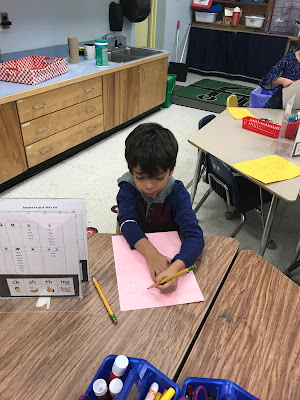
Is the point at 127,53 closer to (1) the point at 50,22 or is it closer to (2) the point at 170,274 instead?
(1) the point at 50,22

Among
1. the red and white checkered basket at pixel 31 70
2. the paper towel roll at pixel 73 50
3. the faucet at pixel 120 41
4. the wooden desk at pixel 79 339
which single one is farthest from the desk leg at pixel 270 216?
the faucet at pixel 120 41

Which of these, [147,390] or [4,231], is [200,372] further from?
[4,231]

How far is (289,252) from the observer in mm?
2182

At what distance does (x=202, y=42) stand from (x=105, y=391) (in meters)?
6.48

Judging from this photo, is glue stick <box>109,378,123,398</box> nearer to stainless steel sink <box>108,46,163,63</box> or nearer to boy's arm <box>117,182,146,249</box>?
boy's arm <box>117,182,146,249</box>

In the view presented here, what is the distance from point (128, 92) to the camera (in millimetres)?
3564

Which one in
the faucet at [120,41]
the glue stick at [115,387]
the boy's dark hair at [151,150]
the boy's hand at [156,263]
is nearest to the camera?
the glue stick at [115,387]

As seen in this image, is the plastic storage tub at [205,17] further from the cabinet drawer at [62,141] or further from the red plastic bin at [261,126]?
the red plastic bin at [261,126]

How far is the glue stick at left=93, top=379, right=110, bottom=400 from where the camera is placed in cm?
59

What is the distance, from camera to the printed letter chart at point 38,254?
2.43 ft

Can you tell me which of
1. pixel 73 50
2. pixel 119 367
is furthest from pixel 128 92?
pixel 119 367

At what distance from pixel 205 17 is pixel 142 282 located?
6.20m

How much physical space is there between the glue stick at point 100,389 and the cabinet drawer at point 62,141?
2.28m

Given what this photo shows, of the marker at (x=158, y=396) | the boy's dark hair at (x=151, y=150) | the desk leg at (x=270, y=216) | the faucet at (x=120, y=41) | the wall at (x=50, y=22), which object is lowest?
the desk leg at (x=270, y=216)
